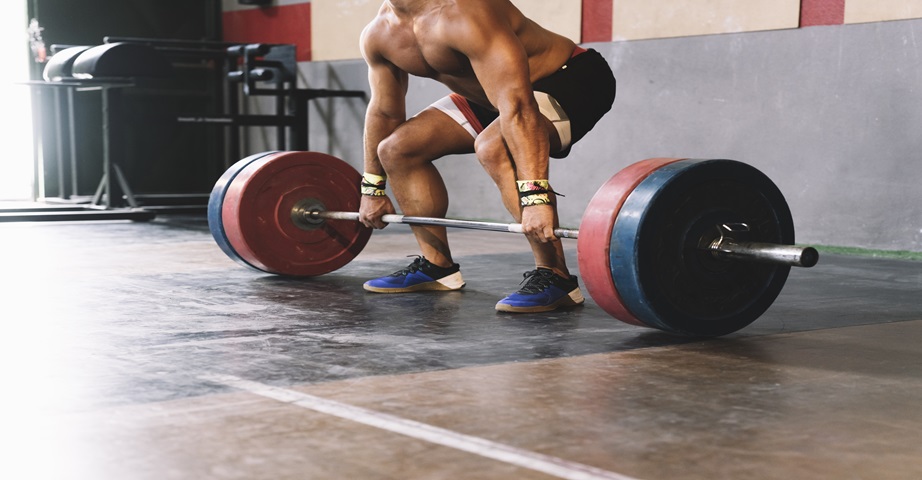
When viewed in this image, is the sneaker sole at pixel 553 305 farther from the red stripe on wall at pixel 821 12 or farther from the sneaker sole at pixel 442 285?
the red stripe on wall at pixel 821 12

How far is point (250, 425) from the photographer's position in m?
1.64

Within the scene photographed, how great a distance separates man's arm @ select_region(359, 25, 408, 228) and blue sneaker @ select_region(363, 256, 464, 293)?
18 cm

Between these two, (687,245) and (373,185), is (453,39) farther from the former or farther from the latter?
(687,245)

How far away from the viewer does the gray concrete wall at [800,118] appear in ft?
14.6

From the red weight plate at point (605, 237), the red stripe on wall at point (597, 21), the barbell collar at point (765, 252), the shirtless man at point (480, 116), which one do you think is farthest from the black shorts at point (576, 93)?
the red stripe on wall at point (597, 21)

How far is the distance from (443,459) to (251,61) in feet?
18.8

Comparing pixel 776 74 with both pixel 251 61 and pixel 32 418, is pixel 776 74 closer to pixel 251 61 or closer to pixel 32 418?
pixel 251 61

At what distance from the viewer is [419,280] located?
334 cm

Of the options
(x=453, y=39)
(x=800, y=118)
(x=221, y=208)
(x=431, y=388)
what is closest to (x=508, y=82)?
(x=453, y=39)

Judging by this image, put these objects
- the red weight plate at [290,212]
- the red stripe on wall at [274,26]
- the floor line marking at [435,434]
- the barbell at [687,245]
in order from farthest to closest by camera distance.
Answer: the red stripe on wall at [274,26] < the red weight plate at [290,212] < the barbell at [687,245] < the floor line marking at [435,434]

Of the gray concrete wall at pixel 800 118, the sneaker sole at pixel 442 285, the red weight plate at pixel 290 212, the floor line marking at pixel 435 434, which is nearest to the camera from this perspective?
the floor line marking at pixel 435 434

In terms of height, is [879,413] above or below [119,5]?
below

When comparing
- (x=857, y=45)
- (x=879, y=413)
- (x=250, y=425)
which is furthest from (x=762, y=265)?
(x=857, y=45)

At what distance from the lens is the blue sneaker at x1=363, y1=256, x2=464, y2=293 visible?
3297 mm
